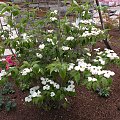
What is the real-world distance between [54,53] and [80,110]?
0.85m

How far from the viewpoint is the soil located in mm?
3045

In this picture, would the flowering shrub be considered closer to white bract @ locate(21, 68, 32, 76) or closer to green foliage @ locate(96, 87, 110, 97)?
white bract @ locate(21, 68, 32, 76)

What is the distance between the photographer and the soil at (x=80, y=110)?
9.99 ft

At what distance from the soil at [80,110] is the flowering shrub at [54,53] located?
0.25m

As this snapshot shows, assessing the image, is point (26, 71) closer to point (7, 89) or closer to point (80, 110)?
point (80, 110)

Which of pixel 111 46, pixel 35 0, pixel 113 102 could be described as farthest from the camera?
pixel 111 46

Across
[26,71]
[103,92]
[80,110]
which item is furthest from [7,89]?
[26,71]

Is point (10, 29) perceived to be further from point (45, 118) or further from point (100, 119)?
point (100, 119)

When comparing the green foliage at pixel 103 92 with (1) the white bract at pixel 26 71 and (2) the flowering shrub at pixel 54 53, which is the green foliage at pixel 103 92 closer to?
(2) the flowering shrub at pixel 54 53

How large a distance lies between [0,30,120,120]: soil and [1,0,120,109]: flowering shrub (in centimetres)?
25

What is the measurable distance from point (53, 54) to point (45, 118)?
790mm

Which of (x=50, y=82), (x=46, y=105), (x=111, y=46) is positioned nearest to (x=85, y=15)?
(x=50, y=82)

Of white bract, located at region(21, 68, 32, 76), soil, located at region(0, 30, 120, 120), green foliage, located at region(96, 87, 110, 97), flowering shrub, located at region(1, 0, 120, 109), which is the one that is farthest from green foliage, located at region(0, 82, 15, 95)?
white bract, located at region(21, 68, 32, 76)

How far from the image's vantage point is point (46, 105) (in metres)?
2.99
